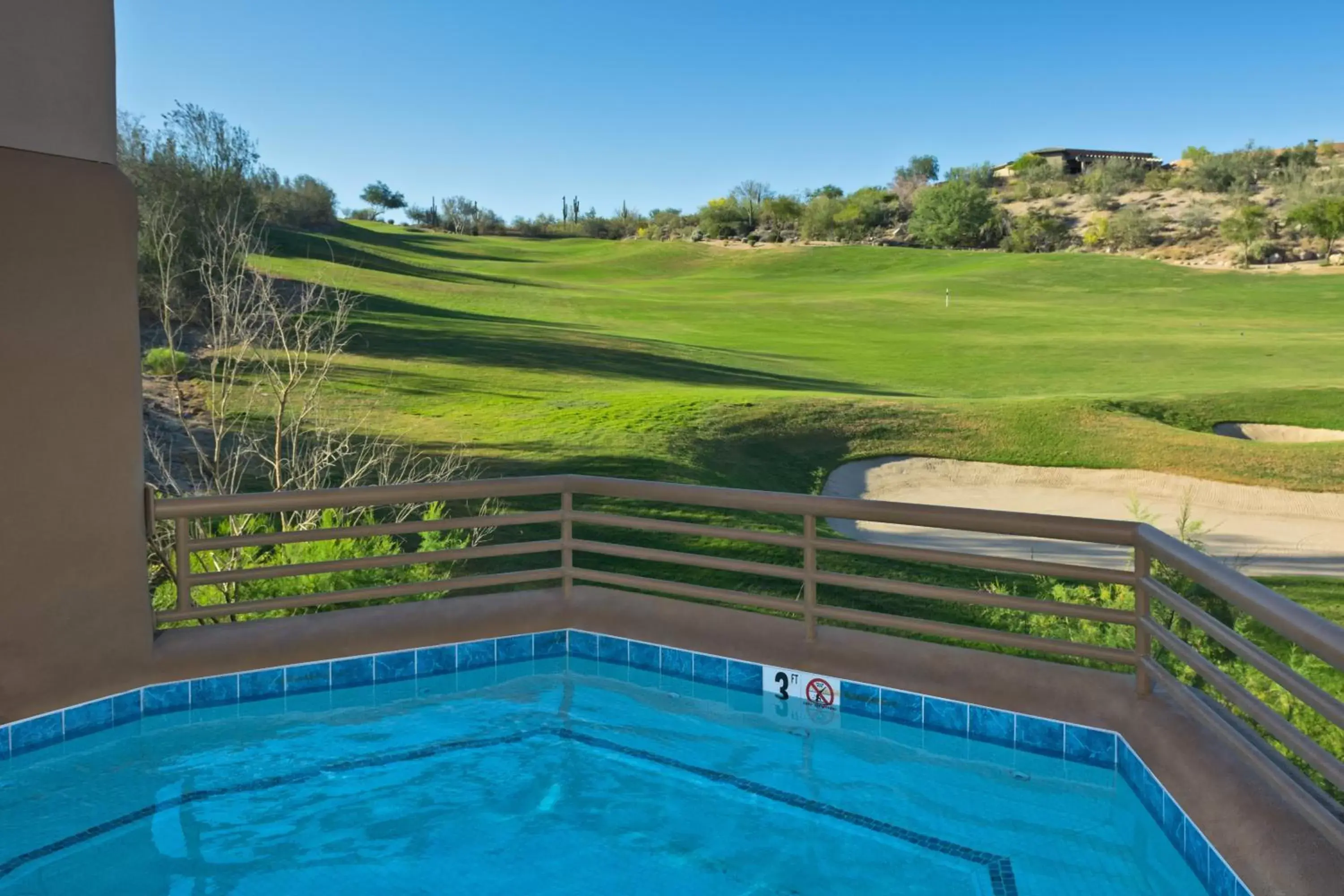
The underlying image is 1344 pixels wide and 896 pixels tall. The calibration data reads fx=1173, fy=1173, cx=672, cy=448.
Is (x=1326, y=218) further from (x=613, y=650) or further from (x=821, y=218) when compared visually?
(x=613, y=650)

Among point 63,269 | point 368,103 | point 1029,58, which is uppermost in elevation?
point 1029,58

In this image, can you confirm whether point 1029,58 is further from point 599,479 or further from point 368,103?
point 599,479

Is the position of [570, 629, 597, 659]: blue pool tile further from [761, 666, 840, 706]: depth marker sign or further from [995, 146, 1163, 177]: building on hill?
[995, 146, 1163, 177]: building on hill

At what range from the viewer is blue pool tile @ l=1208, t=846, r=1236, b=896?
3.52 metres

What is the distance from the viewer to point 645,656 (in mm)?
6086

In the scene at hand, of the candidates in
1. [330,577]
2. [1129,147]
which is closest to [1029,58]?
[1129,147]

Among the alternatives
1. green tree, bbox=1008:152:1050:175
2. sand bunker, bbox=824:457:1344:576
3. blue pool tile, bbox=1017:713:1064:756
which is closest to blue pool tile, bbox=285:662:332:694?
blue pool tile, bbox=1017:713:1064:756

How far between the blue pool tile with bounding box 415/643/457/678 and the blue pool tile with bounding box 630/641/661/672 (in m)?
0.92

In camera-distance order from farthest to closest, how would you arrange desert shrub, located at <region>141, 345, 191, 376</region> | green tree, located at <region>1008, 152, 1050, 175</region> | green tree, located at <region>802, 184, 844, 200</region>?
green tree, located at <region>802, 184, 844, 200</region>
green tree, located at <region>1008, 152, 1050, 175</region>
desert shrub, located at <region>141, 345, 191, 376</region>

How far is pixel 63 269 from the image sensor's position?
497 cm

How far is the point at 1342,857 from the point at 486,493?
404 cm

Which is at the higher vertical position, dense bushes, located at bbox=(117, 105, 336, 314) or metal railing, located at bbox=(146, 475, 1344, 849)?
dense bushes, located at bbox=(117, 105, 336, 314)

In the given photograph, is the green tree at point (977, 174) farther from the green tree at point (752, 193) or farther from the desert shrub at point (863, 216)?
the green tree at point (752, 193)

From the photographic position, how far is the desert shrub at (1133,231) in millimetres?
63625
